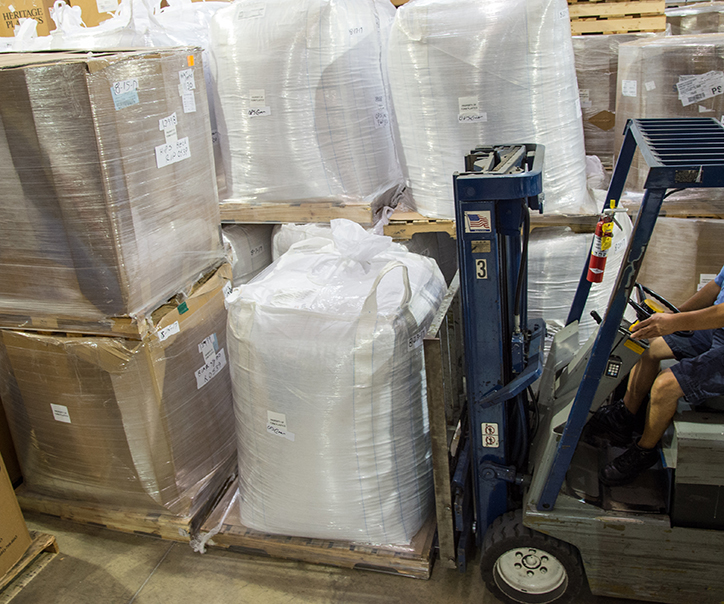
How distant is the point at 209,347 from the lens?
2.99 meters

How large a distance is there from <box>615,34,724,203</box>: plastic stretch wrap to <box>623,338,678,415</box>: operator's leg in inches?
57.1

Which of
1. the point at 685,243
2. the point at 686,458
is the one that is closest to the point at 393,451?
the point at 686,458

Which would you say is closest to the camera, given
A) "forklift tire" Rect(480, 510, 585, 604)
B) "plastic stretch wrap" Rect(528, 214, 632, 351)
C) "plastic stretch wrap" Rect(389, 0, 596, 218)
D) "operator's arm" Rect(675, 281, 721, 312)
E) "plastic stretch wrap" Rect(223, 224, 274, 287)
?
"forklift tire" Rect(480, 510, 585, 604)

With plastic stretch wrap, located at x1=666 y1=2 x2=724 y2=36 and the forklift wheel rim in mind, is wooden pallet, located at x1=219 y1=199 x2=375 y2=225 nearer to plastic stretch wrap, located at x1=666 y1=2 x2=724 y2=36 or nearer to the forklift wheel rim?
the forklift wheel rim

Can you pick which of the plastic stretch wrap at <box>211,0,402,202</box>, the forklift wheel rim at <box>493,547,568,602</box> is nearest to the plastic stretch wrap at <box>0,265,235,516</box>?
the plastic stretch wrap at <box>211,0,402,202</box>

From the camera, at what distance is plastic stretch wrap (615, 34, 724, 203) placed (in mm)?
3182

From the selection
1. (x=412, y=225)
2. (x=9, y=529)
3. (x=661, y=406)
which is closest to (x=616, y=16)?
(x=412, y=225)

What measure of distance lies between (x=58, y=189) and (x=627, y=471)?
7.39 feet

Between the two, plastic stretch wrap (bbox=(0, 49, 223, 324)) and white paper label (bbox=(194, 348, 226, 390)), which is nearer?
plastic stretch wrap (bbox=(0, 49, 223, 324))

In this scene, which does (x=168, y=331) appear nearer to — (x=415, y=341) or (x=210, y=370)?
(x=210, y=370)

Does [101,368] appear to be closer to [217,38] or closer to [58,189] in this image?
[58,189]

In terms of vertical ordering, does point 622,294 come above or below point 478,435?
above

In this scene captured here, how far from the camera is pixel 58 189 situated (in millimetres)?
2287

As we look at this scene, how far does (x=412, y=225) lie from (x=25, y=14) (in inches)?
174
